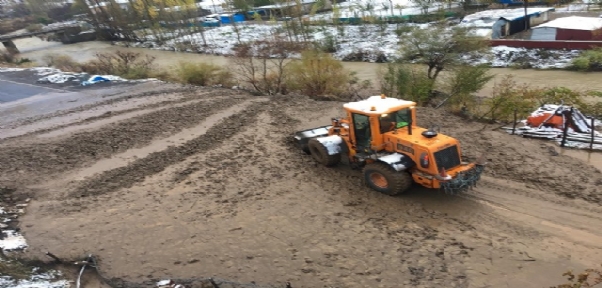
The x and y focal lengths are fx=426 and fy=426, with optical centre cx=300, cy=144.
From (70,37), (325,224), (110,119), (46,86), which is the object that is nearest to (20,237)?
(325,224)

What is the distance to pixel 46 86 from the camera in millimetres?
22781

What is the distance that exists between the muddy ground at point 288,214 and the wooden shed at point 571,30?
59.3 feet

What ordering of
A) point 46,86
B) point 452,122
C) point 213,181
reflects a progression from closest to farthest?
1. point 213,181
2. point 452,122
3. point 46,86

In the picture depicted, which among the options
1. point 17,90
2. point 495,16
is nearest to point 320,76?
point 17,90

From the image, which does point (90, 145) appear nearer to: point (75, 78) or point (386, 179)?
point (386, 179)

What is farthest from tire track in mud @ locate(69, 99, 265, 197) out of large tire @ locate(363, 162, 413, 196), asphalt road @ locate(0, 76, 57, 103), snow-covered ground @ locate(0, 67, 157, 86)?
asphalt road @ locate(0, 76, 57, 103)

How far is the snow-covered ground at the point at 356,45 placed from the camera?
2517 cm

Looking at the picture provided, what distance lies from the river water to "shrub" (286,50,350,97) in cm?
451

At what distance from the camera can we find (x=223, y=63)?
3291cm

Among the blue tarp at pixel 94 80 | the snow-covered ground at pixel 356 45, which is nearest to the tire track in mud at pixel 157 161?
the snow-covered ground at pixel 356 45

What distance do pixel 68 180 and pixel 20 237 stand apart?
2614mm

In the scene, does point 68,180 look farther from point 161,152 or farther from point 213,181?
point 213,181

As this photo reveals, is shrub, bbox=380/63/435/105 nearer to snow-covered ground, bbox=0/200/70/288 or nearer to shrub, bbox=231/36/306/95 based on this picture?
shrub, bbox=231/36/306/95

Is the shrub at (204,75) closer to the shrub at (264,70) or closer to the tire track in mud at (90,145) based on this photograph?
the shrub at (264,70)
